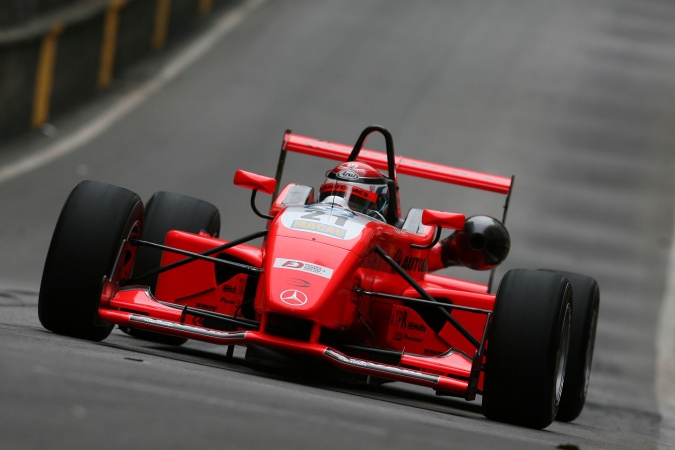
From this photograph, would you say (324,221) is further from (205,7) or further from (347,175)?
(205,7)

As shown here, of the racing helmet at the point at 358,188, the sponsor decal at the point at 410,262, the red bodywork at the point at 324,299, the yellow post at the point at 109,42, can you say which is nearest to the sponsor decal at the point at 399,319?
the red bodywork at the point at 324,299

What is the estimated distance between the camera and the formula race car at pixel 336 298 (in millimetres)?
7062

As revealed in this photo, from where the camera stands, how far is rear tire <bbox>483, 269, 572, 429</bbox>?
6.98m

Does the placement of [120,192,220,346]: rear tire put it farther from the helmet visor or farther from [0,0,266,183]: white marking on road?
[0,0,266,183]: white marking on road

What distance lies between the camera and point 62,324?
24.5 feet

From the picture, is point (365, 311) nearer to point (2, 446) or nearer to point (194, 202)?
point (194, 202)

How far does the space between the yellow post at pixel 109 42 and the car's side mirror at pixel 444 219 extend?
45.4 feet

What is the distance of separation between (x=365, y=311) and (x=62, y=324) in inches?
71.5

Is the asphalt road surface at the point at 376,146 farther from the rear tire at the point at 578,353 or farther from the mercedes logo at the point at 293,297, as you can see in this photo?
the mercedes logo at the point at 293,297

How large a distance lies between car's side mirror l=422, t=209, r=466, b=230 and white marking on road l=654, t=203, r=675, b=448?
1880mm

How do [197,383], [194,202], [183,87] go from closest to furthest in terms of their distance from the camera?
[197,383]
[194,202]
[183,87]

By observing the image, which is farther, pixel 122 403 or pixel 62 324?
pixel 62 324

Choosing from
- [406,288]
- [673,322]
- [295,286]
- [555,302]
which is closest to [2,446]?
[295,286]

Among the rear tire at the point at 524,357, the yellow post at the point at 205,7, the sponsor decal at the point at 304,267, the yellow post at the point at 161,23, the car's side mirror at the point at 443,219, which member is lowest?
the rear tire at the point at 524,357
